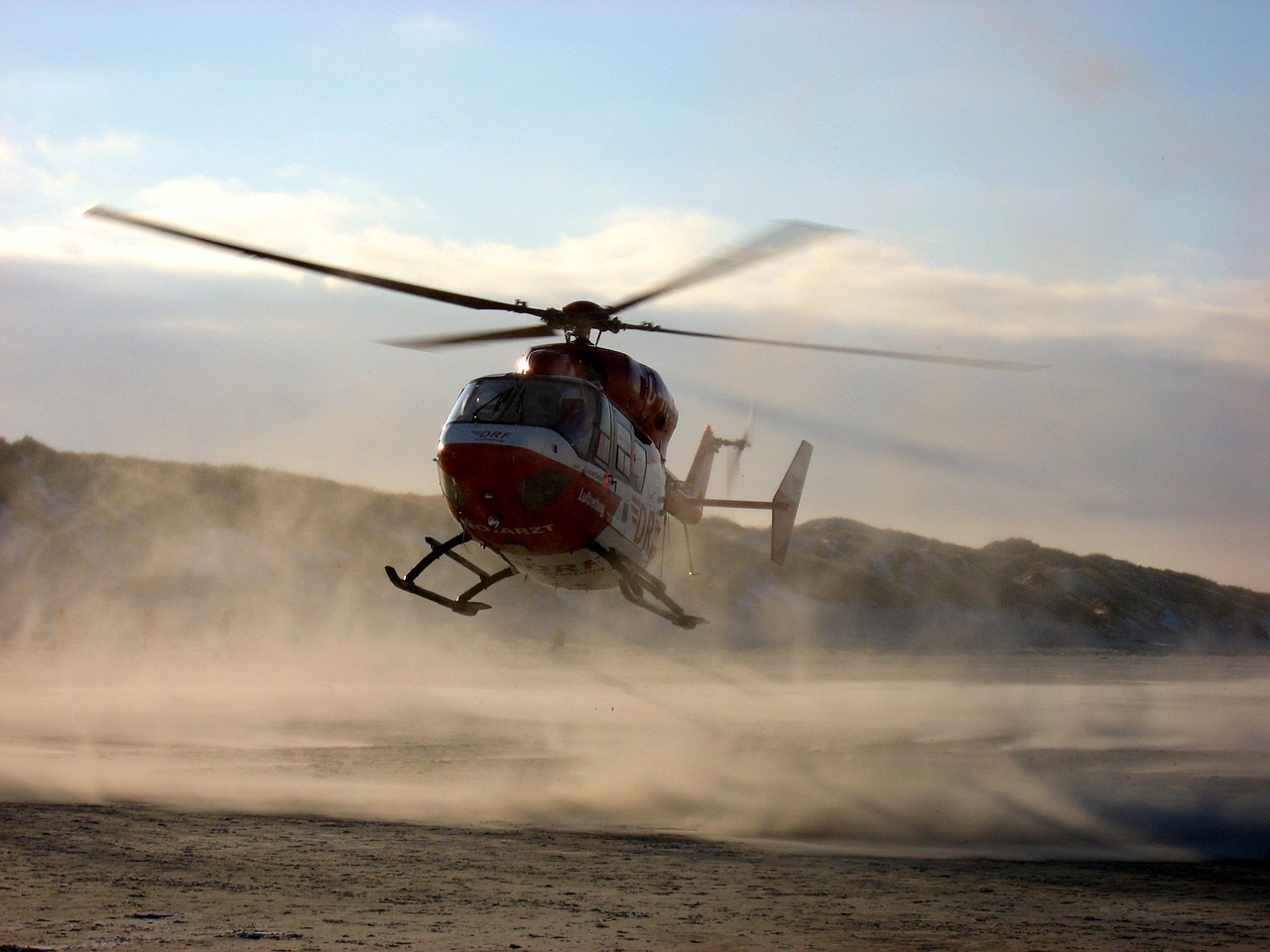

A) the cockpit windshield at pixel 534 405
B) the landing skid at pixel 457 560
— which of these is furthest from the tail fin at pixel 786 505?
the cockpit windshield at pixel 534 405

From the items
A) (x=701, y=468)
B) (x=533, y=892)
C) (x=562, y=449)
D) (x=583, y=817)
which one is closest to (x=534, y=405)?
(x=562, y=449)

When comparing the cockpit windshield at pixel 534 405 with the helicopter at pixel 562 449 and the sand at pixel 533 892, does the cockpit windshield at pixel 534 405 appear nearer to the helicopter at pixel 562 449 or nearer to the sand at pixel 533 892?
the helicopter at pixel 562 449

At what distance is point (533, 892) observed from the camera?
2520 centimetres

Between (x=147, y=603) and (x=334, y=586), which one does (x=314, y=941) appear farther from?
(x=334, y=586)

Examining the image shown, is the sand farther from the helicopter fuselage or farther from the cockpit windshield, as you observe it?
the cockpit windshield

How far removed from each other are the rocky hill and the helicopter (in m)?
19.7

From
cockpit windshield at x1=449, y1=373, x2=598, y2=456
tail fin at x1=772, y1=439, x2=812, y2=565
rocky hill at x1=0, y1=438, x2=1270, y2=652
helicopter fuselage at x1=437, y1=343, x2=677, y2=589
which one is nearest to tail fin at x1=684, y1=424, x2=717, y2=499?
tail fin at x1=772, y1=439, x2=812, y2=565

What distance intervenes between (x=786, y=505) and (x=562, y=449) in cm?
998

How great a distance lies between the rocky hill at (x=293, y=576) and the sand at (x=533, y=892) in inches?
589

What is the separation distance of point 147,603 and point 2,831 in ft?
155

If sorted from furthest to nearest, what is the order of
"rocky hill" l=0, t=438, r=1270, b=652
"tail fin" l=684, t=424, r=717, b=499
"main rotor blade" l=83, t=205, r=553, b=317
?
1. "rocky hill" l=0, t=438, r=1270, b=652
2. "tail fin" l=684, t=424, r=717, b=499
3. "main rotor blade" l=83, t=205, r=553, b=317

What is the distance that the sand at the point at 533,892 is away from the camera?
21891mm

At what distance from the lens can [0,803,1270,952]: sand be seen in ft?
71.8

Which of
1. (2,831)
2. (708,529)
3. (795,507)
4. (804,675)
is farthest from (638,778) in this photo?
(708,529)
